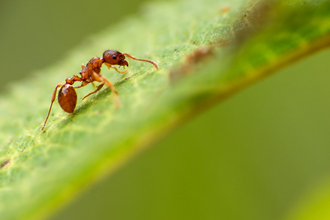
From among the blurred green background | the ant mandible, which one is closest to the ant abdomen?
the ant mandible

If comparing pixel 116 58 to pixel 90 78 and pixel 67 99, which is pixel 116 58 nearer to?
pixel 90 78

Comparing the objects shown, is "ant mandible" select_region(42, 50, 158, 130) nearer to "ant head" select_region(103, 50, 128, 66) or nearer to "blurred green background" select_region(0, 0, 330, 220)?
"ant head" select_region(103, 50, 128, 66)

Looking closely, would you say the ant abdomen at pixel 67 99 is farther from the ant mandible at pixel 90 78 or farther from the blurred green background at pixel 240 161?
the blurred green background at pixel 240 161

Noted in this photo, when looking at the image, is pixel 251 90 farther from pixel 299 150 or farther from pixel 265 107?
pixel 299 150

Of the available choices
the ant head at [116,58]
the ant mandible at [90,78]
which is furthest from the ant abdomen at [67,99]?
the ant head at [116,58]

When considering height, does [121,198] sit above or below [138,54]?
below

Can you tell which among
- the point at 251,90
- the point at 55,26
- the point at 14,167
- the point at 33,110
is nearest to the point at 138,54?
the point at 33,110

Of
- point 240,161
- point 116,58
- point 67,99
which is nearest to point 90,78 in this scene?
point 116,58
